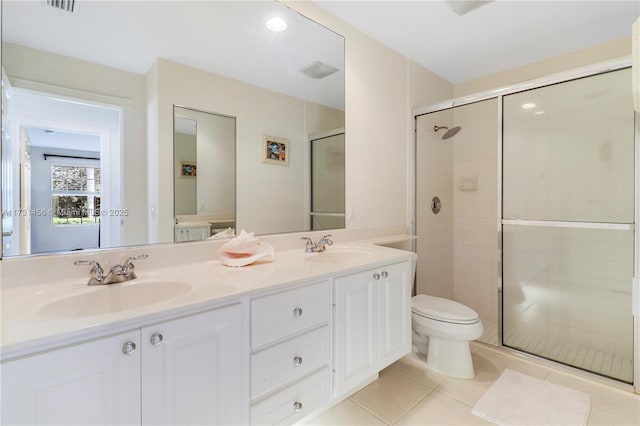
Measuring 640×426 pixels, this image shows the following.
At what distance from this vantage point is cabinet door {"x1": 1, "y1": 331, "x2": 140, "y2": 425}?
2.12 feet

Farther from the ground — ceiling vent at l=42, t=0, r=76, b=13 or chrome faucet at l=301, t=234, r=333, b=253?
ceiling vent at l=42, t=0, r=76, b=13


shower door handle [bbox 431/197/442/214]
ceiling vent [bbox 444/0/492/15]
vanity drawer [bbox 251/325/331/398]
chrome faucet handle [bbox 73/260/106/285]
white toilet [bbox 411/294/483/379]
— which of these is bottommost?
white toilet [bbox 411/294/483/379]

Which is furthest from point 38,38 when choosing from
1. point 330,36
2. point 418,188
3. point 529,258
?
point 529,258

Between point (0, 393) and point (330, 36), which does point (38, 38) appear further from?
point (330, 36)

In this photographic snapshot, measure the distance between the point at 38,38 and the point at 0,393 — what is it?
1161 mm

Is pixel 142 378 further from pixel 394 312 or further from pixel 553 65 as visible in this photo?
pixel 553 65

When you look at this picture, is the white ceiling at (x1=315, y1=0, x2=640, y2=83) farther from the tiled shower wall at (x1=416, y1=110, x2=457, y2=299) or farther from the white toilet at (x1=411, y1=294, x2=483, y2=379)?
the white toilet at (x1=411, y1=294, x2=483, y2=379)

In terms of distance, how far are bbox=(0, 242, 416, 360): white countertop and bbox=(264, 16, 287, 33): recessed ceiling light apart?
51.4 inches

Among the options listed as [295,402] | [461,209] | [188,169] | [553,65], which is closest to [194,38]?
[188,169]

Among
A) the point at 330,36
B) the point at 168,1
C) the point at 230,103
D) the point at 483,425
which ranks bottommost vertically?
the point at 483,425

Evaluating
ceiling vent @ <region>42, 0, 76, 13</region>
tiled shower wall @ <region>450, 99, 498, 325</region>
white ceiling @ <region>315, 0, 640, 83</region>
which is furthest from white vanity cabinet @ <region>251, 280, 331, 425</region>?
tiled shower wall @ <region>450, 99, 498, 325</region>

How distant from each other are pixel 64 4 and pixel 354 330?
68.9 inches

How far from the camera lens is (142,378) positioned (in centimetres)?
79

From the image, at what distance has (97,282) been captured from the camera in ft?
3.42
